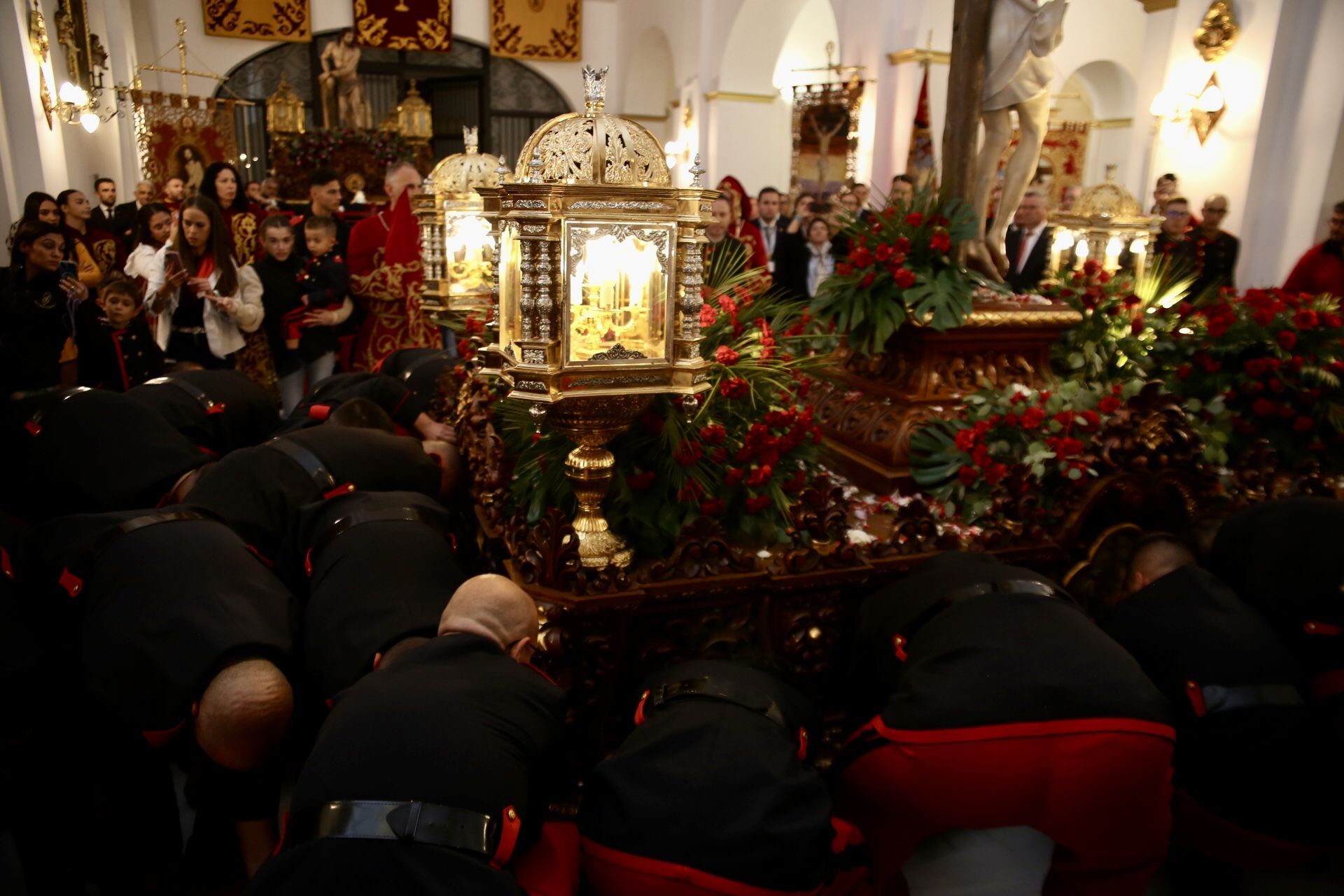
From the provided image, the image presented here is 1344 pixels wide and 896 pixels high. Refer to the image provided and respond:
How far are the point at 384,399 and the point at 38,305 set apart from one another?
59.3 inches

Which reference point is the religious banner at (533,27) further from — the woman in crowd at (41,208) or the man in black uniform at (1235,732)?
the man in black uniform at (1235,732)

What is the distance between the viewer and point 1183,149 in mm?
7801

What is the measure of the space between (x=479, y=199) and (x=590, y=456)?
229 centimetres

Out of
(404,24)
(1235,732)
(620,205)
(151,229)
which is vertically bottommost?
(1235,732)

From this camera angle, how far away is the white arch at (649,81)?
15070 millimetres

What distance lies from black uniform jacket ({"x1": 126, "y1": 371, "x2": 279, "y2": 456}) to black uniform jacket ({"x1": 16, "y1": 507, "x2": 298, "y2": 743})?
1.26 m

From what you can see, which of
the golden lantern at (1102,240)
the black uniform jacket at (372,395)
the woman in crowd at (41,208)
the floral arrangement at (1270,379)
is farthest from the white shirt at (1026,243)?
the woman in crowd at (41,208)

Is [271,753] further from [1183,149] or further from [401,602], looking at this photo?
[1183,149]

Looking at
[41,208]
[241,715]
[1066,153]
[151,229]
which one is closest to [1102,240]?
[241,715]

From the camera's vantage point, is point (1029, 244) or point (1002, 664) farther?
point (1029, 244)

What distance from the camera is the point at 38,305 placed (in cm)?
393

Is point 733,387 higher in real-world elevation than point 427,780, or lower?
higher

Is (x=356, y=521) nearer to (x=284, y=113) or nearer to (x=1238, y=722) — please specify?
(x=1238, y=722)

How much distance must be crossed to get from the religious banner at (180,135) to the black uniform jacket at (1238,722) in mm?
11724
